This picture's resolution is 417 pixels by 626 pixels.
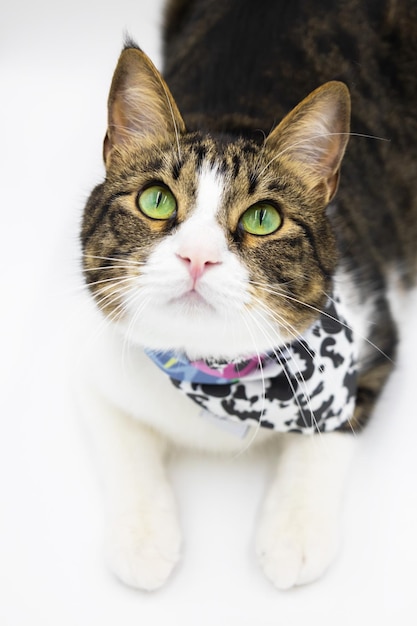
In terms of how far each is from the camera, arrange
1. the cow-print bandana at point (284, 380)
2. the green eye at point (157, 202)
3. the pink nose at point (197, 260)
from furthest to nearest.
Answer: the cow-print bandana at point (284, 380) → the green eye at point (157, 202) → the pink nose at point (197, 260)

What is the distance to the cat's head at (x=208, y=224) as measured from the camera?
1.27m

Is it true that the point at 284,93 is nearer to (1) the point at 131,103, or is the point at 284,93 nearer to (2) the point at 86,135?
(1) the point at 131,103

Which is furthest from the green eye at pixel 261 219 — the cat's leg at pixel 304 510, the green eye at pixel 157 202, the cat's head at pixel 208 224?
the cat's leg at pixel 304 510

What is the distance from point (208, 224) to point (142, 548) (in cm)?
66

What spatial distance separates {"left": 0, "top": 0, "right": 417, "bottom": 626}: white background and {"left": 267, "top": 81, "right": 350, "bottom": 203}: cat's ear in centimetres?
52

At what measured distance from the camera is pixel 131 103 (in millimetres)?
1460

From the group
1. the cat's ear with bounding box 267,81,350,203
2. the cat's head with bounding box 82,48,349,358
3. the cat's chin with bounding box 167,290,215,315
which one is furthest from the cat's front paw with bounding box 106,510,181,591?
the cat's ear with bounding box 267,81,350,203

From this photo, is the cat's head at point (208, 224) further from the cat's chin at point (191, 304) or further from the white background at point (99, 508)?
the white background at point (99, 508)

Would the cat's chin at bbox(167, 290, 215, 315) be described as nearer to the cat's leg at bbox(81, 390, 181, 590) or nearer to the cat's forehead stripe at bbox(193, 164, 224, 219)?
the cat's forehead stripe at bbox(193, 164, 224, 219)

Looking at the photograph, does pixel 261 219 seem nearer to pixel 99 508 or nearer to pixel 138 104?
pixel 138 104

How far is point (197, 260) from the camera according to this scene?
123 centimetres

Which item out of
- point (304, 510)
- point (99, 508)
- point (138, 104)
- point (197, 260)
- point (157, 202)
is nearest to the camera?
point (197, 260)

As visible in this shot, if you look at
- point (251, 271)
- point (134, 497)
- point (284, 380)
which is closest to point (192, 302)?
point (251, 271)

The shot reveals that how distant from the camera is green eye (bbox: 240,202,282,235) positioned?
134 cm
